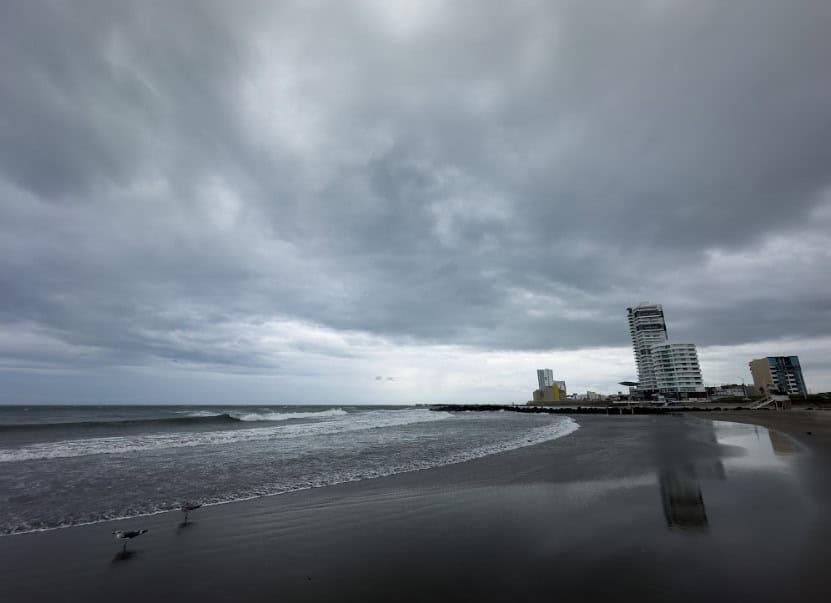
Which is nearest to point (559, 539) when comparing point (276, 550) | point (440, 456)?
point (276, 550)

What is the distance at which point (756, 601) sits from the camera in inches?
180

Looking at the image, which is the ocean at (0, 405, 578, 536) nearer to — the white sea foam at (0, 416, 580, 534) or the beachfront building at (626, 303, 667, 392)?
the white sea foam at (0, 416, 580, 534)

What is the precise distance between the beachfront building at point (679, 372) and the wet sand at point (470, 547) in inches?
5705

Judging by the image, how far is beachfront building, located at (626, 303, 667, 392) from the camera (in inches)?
5969

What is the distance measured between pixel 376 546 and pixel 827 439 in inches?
1087

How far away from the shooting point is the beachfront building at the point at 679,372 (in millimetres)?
130625

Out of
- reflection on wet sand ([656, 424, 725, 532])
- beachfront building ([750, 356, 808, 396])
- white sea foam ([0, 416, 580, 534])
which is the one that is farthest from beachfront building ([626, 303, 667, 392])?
reflection on wet sand ([656, 424, 725, 532])

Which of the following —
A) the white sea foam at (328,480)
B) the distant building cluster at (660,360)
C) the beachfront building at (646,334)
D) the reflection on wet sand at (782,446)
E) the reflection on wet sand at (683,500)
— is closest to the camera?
the reflection on wet sand at (683,500)

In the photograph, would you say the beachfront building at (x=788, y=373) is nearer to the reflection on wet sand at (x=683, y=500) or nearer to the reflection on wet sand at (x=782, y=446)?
the reflection on wet sand at (x=782, y=446)

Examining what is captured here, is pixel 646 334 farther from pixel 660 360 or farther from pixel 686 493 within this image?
pixel 686 493

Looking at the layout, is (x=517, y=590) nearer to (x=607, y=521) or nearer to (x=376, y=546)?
(x=376, y=546)

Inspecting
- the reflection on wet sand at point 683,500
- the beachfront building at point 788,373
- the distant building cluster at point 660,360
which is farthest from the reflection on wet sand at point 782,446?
the beachfront building at point 788,373

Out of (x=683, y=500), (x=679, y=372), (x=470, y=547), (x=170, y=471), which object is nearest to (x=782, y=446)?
(x=683, y=500)

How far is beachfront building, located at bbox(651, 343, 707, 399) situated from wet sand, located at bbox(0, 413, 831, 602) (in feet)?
475
